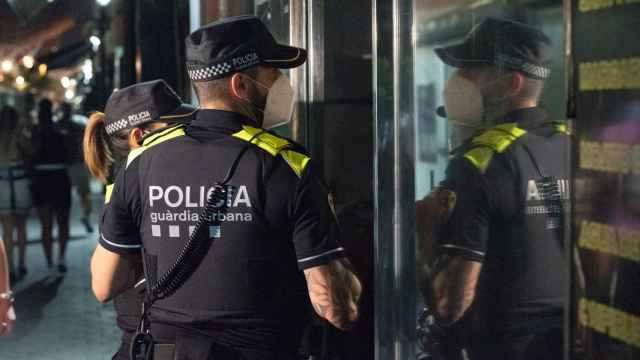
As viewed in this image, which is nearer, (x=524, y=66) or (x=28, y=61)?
(x=524, y=66)

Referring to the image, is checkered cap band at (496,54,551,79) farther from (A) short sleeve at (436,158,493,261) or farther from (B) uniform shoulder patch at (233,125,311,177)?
(B) uniform shoulder patch at (233,125,311,177)

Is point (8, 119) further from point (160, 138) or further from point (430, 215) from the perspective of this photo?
point (430, 215)

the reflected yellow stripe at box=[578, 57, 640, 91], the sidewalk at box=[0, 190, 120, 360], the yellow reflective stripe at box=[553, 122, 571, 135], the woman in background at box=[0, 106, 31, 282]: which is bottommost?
the sidewalk at box=[0, 190, 120, 360]

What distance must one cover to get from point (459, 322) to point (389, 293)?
62 centimetres

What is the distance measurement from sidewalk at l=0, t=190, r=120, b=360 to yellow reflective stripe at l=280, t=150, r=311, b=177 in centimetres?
427

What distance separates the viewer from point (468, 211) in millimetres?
2568

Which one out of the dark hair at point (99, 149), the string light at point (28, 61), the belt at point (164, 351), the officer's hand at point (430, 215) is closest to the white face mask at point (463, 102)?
the officer's hand at point (430, 215)

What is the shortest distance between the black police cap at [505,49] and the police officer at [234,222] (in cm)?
50

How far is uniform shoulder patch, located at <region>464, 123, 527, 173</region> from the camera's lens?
7.67 feet

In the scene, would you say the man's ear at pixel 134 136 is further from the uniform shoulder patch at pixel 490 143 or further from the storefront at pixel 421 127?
the uniform shoulder patch at pixel 490 143

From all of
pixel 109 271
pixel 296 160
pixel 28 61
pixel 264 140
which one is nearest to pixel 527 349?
pixel 296 160

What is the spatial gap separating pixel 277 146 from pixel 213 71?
31 cm

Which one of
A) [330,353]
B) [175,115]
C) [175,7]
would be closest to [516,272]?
[330,353]

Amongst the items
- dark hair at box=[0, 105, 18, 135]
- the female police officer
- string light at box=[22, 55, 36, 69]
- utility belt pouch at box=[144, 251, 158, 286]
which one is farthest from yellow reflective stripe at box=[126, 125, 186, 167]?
string light at box=[22, 55, 36, 69]
